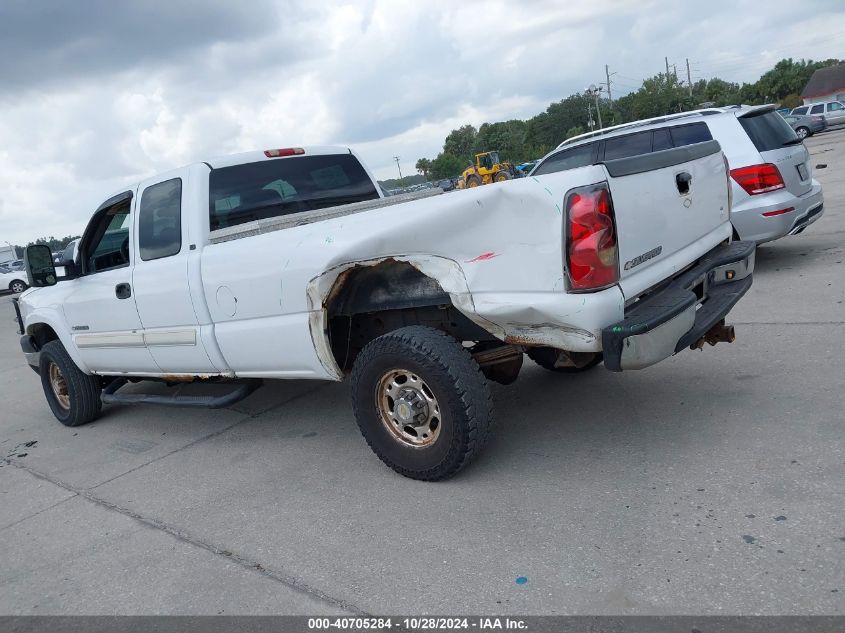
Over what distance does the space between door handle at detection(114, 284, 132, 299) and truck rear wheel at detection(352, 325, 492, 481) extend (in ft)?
7.33

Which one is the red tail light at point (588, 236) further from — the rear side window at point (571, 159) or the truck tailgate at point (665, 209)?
the rear side window at point (571, 159)

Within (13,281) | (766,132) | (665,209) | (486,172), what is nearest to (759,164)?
(766,132)

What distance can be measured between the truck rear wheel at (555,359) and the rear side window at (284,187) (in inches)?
75.1

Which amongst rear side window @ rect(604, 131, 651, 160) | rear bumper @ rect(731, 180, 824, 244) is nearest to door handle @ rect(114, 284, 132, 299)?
rear side window @ rect(604, 131, 651, 160)

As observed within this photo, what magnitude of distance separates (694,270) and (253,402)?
391cm

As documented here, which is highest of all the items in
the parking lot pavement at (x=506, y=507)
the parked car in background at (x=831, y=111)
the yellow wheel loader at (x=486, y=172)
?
the parked car in background at (x=831, y=111)

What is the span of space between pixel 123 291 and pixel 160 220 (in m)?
0.68

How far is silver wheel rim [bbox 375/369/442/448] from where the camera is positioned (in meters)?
3.84

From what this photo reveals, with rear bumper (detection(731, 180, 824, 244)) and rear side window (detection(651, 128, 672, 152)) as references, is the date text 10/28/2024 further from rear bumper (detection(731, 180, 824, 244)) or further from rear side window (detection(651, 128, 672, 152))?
rear side window (detection(651, 128, 672, 152))

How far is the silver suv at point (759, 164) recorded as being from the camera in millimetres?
7211

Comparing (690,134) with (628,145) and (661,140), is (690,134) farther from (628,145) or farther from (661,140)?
(628,145)

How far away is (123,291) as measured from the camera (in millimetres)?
5324

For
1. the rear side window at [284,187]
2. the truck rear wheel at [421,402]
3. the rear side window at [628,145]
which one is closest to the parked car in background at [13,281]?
the rear side window at [628,145]

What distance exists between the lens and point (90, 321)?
19.0ft
